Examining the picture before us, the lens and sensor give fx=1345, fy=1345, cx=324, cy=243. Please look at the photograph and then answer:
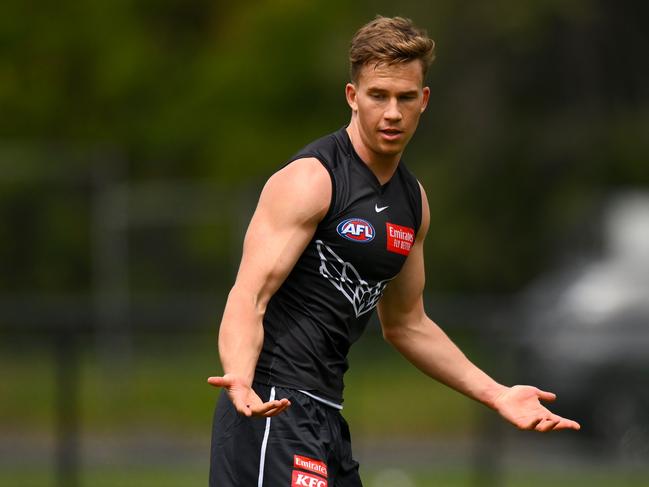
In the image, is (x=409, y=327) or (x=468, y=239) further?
(x=468, y=239)

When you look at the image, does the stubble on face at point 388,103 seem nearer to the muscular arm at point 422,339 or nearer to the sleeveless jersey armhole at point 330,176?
the sleeveless jersey armhole at point 330,176

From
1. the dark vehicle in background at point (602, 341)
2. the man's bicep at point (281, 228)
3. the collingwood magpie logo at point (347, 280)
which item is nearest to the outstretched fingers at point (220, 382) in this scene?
the man's bicep at point (281, 228)

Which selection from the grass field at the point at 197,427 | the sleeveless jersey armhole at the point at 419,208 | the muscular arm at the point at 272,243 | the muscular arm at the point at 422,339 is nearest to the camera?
the muscular arm at the point at 272,243

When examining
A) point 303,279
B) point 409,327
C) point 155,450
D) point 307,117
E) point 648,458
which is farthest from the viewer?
point 307,117

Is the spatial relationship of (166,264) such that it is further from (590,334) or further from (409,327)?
(409,327)

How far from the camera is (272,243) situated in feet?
16.4

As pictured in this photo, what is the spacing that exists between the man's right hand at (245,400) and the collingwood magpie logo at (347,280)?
656mm

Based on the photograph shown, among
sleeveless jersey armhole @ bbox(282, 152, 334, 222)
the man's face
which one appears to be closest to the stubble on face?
the man's face

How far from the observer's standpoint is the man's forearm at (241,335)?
479 centimetres

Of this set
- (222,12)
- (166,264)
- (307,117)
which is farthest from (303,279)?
(222,12)

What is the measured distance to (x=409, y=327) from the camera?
579cm

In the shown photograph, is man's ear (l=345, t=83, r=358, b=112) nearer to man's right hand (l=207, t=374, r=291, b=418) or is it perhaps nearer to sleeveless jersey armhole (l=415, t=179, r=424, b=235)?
sleeveless jersey armhole (l=415, t=179, r=424, b=235)

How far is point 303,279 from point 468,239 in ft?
51.0

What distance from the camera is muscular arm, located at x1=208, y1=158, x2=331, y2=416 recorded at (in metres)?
4.89
